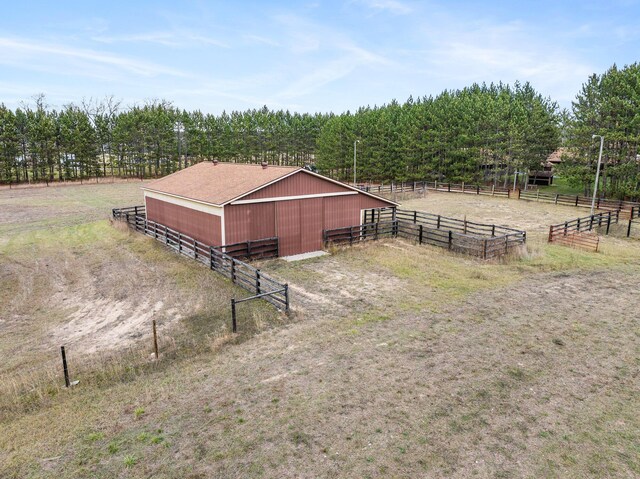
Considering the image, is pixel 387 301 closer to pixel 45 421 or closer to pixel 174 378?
pixel 174 378

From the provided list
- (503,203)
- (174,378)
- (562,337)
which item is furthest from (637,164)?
(174,378)

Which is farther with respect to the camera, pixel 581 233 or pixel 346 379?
pixel 581 233

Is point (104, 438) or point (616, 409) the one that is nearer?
point (104, 438)

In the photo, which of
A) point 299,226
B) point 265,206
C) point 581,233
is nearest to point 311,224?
point 299,226

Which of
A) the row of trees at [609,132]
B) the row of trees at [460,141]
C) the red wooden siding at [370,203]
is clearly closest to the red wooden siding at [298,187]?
the red wooden siding at [370,203]

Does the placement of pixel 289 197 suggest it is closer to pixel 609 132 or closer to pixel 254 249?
pixel 254 249

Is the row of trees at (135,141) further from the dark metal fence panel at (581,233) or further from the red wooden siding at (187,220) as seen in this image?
the dark metal fence panel at (581,233)

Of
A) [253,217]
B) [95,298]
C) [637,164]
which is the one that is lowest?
[95,298]
